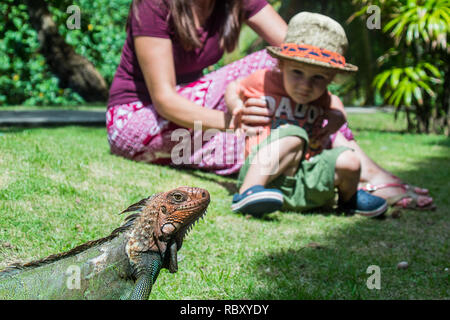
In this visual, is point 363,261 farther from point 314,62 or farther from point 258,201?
point 314,62

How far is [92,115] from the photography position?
7.49 metres

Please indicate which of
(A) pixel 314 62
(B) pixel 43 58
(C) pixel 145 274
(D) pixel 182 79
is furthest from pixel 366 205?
(B) pixel 43 58

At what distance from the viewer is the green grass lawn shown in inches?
96.4

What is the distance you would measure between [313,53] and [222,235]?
139cm

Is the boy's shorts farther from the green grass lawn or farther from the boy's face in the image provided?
the boy's face

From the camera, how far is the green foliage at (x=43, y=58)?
30.5 feet

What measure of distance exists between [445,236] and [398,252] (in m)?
0.53

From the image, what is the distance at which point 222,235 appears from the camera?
3.04 metres

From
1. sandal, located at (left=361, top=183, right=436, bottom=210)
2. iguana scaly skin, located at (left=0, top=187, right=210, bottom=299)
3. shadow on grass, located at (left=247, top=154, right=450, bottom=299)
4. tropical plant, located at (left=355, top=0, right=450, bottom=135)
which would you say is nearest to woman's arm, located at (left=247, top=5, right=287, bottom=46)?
sandal, located at (left=361, top=183, right=436, bottom=210)

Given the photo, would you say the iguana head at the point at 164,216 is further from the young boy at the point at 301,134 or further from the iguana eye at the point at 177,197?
the young boy at the point at 301,134

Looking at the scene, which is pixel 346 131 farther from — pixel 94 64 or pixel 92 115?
pixel 94 64

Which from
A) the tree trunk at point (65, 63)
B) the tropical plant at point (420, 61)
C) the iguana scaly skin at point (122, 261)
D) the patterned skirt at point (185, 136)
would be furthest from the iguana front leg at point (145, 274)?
the tree trunk at point (65, 63)

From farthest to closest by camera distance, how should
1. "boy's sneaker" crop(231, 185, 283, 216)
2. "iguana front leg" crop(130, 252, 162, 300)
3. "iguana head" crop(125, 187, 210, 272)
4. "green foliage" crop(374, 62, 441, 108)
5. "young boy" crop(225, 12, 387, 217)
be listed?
"green foliage" crop(374, 62, 441, 108) < "young boy" crop(225, 12, 387, 217) < "boy's sneaker" crop(231, 185, 283, 216) < "iguana head" crop(125, 187, 210, 272) < "iguana front leg" crop(130, 252, 162, 300)

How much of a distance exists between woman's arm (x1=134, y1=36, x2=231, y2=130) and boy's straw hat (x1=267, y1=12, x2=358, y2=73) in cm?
72
